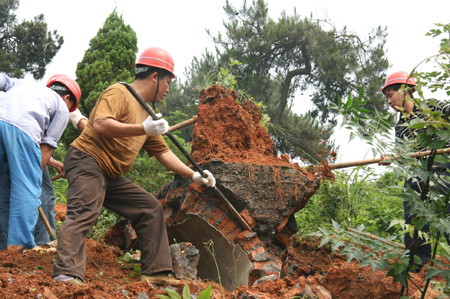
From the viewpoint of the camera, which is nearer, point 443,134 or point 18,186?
point 443,134

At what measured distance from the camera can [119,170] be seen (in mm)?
3613

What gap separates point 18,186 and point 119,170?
96cm

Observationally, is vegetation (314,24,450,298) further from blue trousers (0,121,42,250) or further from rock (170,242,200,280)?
blue trousers (0,121,42,250)

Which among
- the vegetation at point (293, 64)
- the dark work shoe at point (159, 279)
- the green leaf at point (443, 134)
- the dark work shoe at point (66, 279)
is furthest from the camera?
the vegetation at point (293, 64)

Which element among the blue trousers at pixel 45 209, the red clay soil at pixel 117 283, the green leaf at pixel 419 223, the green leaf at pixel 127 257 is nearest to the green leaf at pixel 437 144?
the green leaf at pixel 419 223

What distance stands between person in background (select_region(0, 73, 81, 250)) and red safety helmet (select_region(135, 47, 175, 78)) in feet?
3.47

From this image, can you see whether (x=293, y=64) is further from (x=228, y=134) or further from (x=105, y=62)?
(x=228, y=134)

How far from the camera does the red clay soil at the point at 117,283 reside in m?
2.60

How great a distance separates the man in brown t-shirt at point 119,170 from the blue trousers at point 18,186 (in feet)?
1.69

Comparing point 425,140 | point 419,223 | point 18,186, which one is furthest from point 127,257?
point 425,140

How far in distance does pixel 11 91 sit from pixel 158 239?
2038 mm

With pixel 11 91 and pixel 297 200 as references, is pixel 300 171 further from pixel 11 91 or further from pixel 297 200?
pixel 11 91

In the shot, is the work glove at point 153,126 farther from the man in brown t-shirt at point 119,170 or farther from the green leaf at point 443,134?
the green leaf at point 443,134

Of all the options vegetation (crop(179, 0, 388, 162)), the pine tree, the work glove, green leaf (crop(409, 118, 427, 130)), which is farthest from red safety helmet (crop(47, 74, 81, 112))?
vegetation (crop(179, 0, 388, 162))
